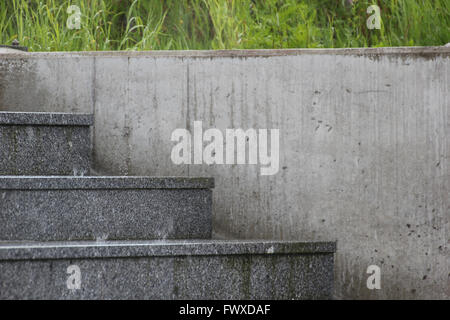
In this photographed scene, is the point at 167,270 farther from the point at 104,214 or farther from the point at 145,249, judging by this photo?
the point at 104,214

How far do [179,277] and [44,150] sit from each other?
0.89 m

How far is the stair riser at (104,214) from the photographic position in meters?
1.94

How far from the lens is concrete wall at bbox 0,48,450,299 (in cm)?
228

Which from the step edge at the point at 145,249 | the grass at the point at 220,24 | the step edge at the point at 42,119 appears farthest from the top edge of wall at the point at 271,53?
the step edge at the point at 145,249

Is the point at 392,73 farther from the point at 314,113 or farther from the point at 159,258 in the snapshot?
the point at 159,258

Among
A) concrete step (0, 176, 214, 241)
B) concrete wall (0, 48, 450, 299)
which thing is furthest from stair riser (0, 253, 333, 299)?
concrete wall (0, 48, 450, 299)

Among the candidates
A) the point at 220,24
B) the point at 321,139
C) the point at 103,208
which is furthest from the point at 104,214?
the point at 220,24

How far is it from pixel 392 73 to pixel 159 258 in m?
1.35

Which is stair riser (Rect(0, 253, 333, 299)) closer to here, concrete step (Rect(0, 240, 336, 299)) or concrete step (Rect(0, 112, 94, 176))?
concrete step (Rect(0, 240, 336, 299))

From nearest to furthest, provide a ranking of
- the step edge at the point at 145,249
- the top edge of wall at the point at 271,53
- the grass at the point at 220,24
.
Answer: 1. the step edge at the point at 145,249
2. the top edge of wall at the point at 271,53
3. the grass at the point at 220,24

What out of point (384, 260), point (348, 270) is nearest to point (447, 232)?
point (384, 260)

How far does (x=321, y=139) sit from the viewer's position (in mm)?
2363

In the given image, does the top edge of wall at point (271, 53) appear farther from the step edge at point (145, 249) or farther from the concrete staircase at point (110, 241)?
the step edge at point (145, 249)

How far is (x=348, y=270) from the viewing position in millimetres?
2285
